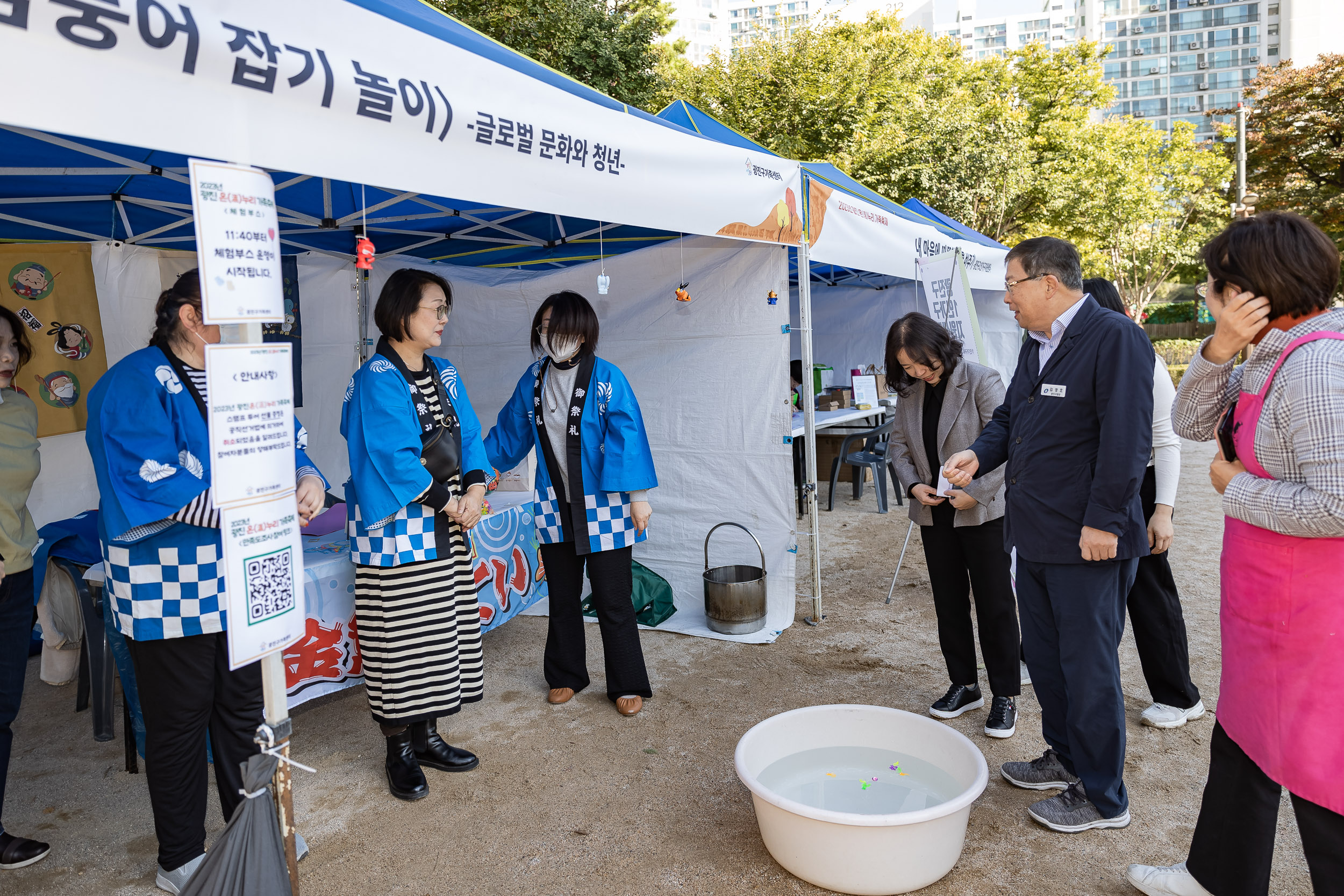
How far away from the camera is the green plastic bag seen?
4.00 m

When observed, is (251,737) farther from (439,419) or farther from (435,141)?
(435,141)

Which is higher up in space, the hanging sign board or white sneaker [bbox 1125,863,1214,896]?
the hanging sign board

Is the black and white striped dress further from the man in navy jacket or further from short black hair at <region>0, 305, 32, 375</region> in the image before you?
the man in navy jacket

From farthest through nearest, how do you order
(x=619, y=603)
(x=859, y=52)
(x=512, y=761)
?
(x=859, y=52), (x=619, y=603), (x=512, y=761)

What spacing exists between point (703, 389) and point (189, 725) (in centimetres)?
265

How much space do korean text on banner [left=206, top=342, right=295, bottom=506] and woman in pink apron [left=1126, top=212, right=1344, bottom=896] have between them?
1.71 metres

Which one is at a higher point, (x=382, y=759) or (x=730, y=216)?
(x=730, y=216)

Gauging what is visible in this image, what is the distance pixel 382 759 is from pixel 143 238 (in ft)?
8.23

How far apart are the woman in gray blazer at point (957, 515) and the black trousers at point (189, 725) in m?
2.13

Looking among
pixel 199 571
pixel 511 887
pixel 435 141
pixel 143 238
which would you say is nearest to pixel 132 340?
pixel 143 238

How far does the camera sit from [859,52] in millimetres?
15047

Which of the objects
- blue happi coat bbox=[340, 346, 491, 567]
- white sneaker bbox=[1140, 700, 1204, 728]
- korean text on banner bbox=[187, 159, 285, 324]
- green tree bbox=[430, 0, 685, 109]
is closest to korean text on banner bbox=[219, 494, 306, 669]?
korean text on banner bbox=[187, 159, 285, 324]

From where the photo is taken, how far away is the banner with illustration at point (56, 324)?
324cm

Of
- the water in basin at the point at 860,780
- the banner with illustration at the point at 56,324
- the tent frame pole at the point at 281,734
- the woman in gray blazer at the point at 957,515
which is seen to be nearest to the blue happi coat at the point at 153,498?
the tent frame pole at the point at 281,734
